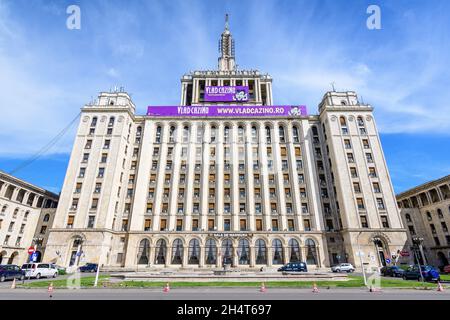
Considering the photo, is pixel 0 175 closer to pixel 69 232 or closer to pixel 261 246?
pixel 69 232

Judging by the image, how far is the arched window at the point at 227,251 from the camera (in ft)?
146

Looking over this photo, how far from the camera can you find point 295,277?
24.8 metres

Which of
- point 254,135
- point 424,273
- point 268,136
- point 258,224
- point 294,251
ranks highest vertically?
point 254,135

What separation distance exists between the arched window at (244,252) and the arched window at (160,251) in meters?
13.8

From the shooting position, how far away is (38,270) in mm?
29703

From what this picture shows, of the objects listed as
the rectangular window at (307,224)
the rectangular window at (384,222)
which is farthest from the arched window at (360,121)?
the rectangular window at (307,224)

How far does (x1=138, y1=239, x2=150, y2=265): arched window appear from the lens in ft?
147

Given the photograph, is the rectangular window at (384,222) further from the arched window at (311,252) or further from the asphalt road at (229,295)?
the asphalt road at (229,295)

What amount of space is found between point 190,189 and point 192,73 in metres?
41.3

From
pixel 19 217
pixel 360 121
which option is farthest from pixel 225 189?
pixel 19 217

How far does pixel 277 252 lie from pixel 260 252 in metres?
3.11

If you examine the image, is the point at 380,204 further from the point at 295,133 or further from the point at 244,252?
the point at 244,252

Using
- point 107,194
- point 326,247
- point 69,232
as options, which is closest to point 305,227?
point 326,247

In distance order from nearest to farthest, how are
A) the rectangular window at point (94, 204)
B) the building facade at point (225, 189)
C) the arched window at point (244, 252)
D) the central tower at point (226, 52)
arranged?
1. the building facade at point (225, 189)
2. the arched window at point (244, 252)
3. the rectangular window at point (94, 204)
4. the central tower at point (226, 52)
